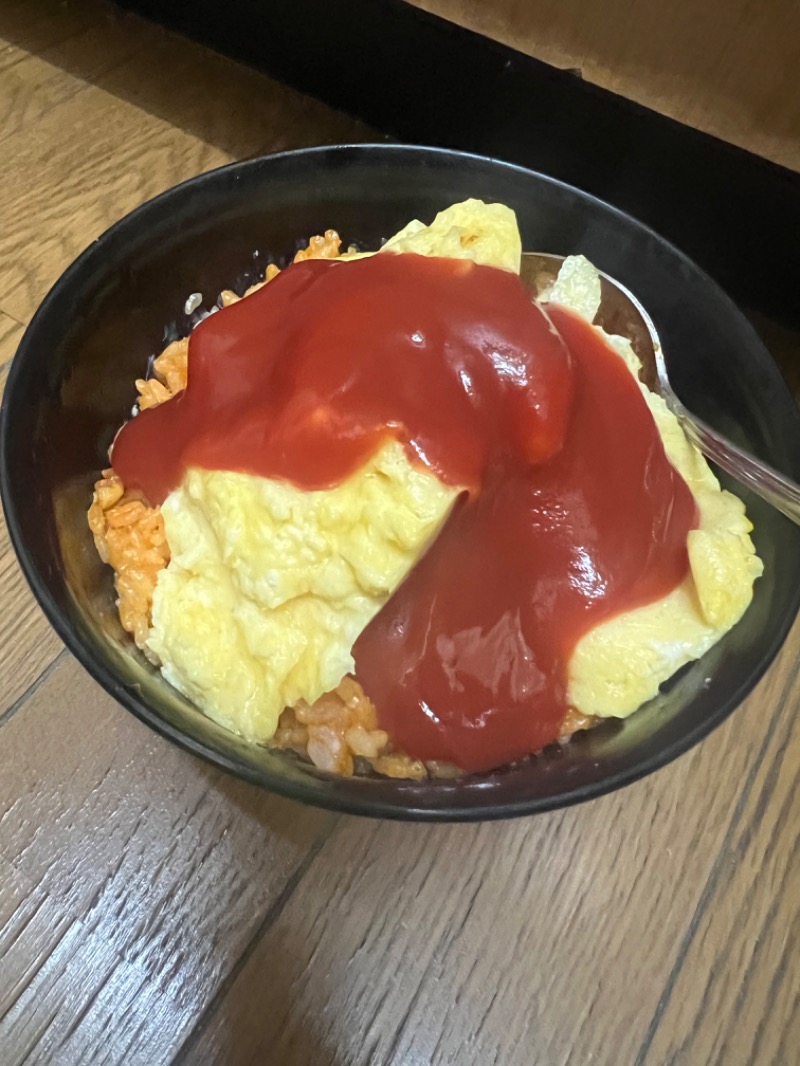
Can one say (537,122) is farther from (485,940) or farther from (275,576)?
(485,940)

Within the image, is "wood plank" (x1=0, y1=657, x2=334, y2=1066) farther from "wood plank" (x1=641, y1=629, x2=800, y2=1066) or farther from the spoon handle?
the spoon handle

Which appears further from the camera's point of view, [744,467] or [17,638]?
[17,638]

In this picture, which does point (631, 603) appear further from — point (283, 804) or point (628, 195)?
point (628, 195)

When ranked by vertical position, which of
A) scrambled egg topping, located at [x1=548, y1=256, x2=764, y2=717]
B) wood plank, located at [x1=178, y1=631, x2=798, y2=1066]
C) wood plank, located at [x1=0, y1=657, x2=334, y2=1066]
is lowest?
wood plank, located at [x1=0, y1=657, x2=334, y2=1066]

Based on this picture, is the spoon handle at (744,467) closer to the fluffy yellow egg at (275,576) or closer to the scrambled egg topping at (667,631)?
Result: the scrambled egg topping at (667,631)

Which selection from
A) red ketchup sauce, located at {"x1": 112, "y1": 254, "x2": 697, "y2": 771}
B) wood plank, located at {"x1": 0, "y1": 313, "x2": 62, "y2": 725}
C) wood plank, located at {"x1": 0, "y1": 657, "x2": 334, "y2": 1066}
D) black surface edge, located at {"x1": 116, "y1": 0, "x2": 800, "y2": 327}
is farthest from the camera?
black surface edge, located at {"x1": 116, "y1": 0, "x2": 800, "y2": 327}

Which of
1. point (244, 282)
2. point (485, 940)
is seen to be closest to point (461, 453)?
point (244, 282)

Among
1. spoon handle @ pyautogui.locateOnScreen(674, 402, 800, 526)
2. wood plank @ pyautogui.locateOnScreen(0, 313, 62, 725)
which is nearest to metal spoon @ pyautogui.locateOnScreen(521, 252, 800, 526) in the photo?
spoon handle @ pyautogui.locateOnScreen(674, 402, 800, 526)
